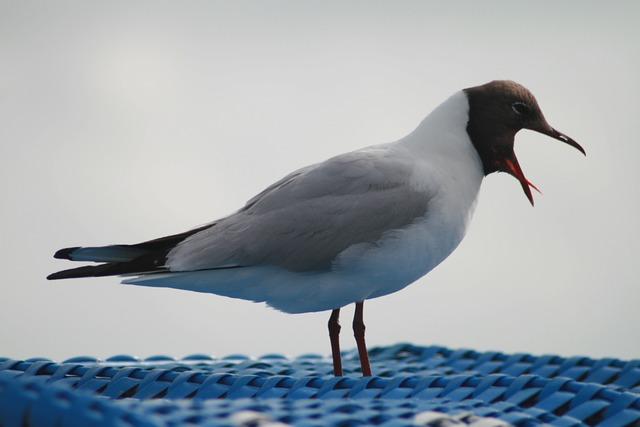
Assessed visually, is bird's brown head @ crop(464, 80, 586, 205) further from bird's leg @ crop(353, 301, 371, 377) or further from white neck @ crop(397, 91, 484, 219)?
bird's leg @ crop(353, 301, 371, 377)

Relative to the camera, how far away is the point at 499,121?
281 centimetres

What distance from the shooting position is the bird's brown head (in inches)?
111

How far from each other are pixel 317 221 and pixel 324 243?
0.07 metres

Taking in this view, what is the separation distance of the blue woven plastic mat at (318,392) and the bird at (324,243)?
0.27 meters

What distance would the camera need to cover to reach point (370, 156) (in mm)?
2613

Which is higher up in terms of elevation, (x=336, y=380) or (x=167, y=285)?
(x=167, y=285)

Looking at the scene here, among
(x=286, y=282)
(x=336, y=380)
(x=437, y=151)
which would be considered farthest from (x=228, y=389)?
(x=437, y=151)

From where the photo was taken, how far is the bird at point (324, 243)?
2.45 meters

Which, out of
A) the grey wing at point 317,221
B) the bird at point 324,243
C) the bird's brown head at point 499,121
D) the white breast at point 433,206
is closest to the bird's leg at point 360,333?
the bird at point 324,243

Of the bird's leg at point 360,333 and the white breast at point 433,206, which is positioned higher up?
the white breast at point 433,206

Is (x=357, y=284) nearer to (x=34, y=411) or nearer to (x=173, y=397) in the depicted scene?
(x=173, y=397)

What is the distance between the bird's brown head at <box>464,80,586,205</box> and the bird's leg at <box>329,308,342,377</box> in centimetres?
71

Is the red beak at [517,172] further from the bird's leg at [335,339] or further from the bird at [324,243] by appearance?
the bird's leg at [335,339]

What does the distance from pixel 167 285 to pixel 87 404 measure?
3.96 ft
